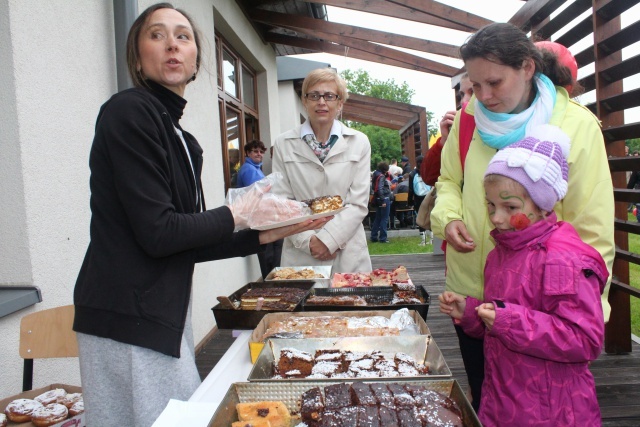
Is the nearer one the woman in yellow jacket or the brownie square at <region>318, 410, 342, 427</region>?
the brownie square at <region>318, 410, 342, 427</region>

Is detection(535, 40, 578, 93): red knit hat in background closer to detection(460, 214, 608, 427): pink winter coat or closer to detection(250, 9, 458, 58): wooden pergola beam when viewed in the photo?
detection(460, 214, 608, 427): pink winter coat

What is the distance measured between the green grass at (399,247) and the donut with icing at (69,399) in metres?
9.02

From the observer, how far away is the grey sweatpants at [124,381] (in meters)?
1.53

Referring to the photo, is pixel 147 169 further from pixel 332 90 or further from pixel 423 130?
pixel 423 130

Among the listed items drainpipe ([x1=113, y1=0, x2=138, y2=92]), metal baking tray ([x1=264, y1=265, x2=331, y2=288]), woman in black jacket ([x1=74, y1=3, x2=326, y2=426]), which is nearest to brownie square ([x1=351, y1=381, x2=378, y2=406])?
woman in black jacket ([x1=74, y1=3, x2=326, y2=426])

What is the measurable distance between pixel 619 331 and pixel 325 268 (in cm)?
319

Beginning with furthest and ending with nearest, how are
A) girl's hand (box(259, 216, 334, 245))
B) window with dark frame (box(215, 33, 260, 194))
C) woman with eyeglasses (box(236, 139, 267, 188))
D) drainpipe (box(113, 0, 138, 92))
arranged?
woman with eyeglasses (box(236, 139, 267, 188))
window with dark frame (box(215, 33, 260, 194))
drainpipe (box(113, 0, 138, 92))
girl's hand (box(259, 216, 334, 245))

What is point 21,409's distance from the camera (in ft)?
6.86

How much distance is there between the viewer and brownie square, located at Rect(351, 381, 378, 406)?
4.31ft

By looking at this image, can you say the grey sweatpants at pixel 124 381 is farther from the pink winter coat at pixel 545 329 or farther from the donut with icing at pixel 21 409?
the pink winter coat at pixel 545 329

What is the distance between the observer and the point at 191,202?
1.71 meters

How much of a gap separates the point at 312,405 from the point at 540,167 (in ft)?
3.52

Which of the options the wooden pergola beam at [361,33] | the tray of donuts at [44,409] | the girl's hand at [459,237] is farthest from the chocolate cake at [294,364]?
the wooden pergola beam at [361,33]

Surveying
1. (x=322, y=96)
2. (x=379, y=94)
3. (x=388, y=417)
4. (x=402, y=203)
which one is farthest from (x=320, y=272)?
(x=379, y=94)
